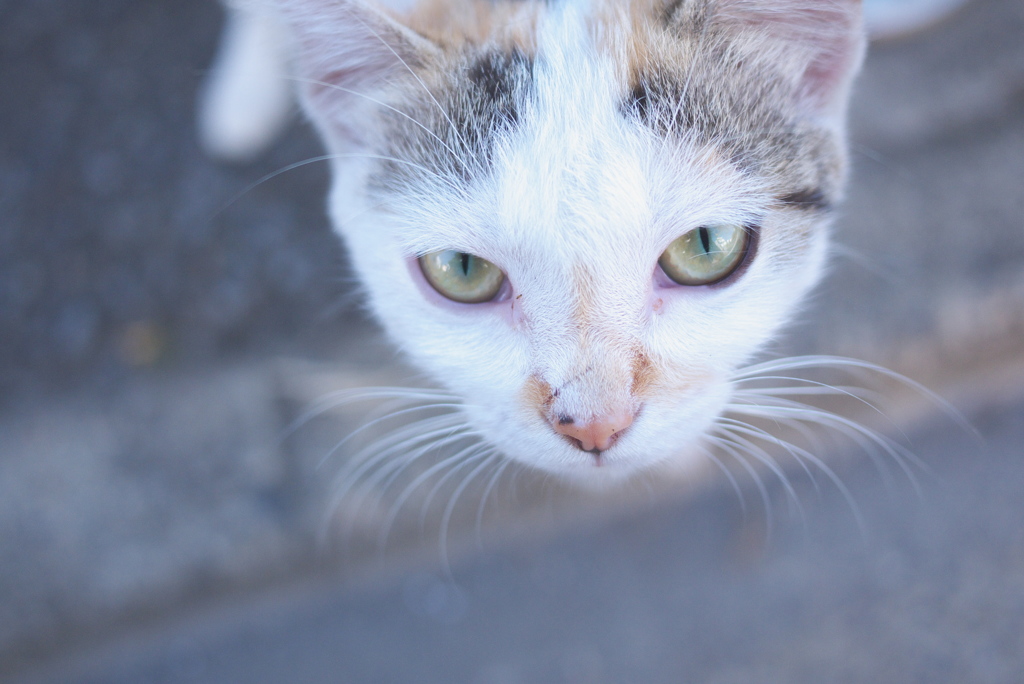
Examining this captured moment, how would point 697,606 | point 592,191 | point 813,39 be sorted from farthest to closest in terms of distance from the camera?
point 697,606 → point 813,39 → point 592,191

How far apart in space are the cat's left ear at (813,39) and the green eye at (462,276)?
16.1 inches

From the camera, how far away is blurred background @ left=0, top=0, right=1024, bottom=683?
140 centimetres

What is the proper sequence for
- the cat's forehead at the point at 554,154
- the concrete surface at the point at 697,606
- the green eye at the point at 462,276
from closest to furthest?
1. the cat's forehead at the point at 554,154
2. the green eye at the point at 462,276
3. the concrete surface at the point at 697,606

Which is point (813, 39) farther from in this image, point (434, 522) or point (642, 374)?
point (434, 522)

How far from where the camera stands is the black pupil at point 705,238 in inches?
30.3

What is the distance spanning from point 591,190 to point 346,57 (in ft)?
1.27

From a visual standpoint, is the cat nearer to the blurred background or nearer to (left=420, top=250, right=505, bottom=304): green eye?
(left=420, top=250, right=505, bottom=304): green eye

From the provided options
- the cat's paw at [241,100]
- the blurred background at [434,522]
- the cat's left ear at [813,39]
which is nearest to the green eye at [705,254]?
the cat's left ear at [813,39]

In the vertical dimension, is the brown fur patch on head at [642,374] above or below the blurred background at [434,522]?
below

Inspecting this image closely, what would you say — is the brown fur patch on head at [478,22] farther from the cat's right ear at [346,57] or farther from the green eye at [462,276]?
the green eye at [462,276]

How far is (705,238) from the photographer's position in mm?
772

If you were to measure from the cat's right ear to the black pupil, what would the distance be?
1.30 feet

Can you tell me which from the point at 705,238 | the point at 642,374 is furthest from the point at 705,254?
the point at 642,374

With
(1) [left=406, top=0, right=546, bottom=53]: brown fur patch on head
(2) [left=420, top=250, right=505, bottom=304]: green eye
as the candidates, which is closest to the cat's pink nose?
(2) [left=420, top=250, right=505, bottom=304]: green eye
